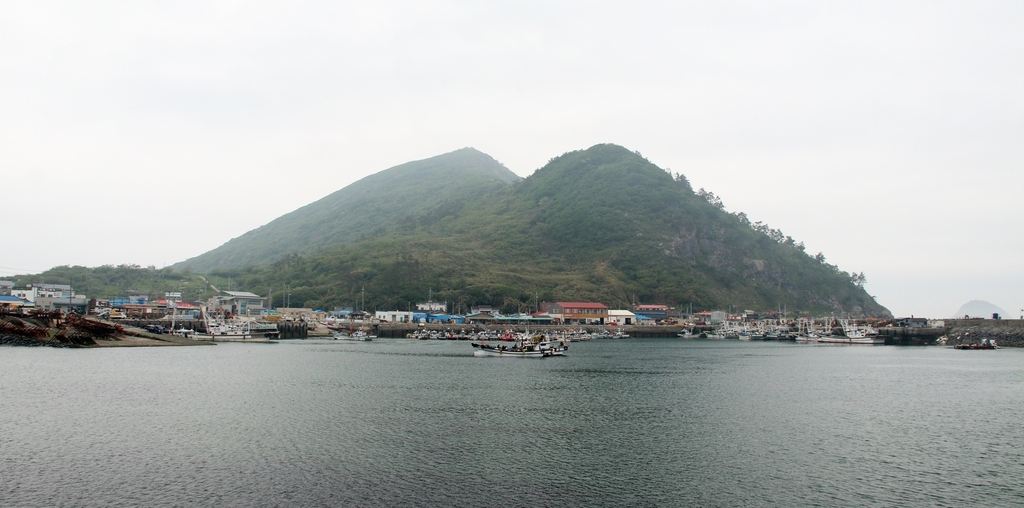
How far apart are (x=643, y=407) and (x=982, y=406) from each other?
59.4 feet

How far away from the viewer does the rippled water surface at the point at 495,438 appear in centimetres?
1777

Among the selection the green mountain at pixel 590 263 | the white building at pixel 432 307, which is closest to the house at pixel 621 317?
the green mountain at pixel 590 263

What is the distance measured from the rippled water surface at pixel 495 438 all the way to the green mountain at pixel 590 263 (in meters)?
88.7

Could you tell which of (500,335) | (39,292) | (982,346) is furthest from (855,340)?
(39,292)

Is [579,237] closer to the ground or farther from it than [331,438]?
farther from it

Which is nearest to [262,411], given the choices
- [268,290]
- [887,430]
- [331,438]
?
[331,438]

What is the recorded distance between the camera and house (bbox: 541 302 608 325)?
393ft

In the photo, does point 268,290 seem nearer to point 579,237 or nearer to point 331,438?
point 579,237

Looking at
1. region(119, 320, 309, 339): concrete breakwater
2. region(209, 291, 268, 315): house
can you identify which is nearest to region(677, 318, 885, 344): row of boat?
region(119, 320, 309, 339): concrete breakwater

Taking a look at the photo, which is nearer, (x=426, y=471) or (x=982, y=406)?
(x=426, y=471)

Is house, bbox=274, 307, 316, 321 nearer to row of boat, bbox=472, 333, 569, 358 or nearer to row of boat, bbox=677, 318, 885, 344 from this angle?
row of boat, bbox=472, 333, 569, 358

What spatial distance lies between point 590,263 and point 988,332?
275 feet

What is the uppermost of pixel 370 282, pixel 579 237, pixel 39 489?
pixel 579 237

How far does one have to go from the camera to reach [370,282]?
134625mm
